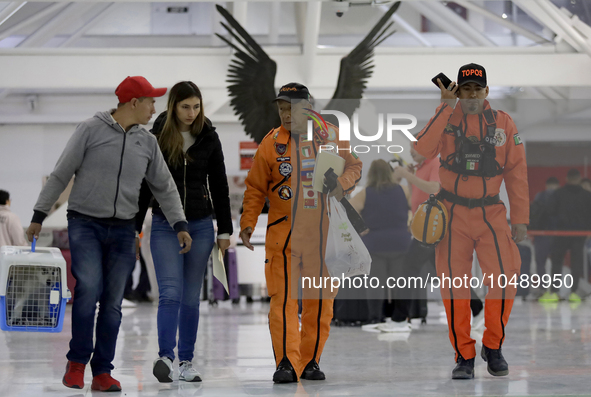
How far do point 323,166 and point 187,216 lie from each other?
703 millimetres

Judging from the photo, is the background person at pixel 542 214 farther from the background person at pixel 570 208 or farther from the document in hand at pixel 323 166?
the document in hand at pixel 323 166

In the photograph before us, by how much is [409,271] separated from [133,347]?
198 centimetres

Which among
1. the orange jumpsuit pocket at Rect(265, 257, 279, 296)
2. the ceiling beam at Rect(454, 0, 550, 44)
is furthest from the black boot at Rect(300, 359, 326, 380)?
the ceiling beam at Rect(454, 0, 550, 44)

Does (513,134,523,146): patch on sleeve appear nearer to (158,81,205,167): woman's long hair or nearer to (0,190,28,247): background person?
(158,81,205,167): woman's long hair

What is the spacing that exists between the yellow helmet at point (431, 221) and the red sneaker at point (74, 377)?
1.72 metres

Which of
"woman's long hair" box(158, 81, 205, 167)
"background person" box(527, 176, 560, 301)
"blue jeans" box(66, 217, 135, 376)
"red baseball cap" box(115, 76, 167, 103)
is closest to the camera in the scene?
"blue jeans" box(66, 217, 135, 376)

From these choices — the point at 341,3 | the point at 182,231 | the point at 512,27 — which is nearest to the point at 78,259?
A: the point at 182,231

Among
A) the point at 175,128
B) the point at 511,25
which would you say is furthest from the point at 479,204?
the point at 511,25

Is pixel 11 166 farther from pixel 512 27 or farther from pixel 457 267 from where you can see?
pixel 457 267

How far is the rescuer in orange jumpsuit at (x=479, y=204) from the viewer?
11.6 feet

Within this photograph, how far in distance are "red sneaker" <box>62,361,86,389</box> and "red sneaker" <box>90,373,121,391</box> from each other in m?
0.06

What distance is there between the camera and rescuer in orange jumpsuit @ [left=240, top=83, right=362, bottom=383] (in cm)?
354

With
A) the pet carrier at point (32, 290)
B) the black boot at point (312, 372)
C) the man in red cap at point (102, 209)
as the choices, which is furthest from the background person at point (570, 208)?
the pet carrier at point (32, 290)

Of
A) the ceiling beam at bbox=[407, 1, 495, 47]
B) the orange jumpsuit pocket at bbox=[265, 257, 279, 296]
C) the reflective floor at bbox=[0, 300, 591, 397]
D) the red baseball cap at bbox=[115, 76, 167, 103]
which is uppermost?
the ceiling beam at bbox=[407, 1, 495, 47]
